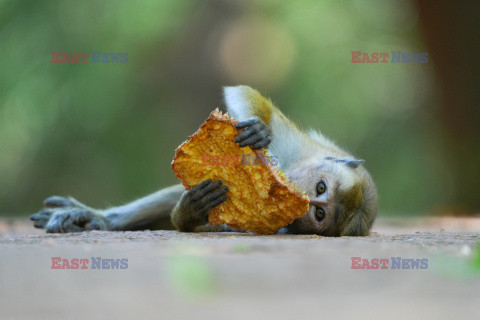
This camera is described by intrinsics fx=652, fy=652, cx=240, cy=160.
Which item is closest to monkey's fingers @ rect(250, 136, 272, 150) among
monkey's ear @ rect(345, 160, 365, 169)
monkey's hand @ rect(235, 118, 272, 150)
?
monkey's hand @ rect(235, 118, 272, 150)

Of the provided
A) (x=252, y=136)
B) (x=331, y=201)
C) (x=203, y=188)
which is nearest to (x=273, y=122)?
(x=331, y=201)

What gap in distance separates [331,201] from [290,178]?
A: 0.40 m

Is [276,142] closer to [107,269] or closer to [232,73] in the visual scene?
[107,269]

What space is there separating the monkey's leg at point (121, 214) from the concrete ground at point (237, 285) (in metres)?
2.98

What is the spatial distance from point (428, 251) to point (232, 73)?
7.69 m

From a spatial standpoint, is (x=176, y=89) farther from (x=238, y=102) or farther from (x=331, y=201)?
(x=331, y=201)

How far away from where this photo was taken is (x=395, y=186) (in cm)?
1755

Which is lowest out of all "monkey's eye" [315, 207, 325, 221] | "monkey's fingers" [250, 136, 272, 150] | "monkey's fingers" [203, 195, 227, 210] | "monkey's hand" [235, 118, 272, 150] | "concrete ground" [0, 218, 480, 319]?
"monkey's eye" [315, 207, 325, 221]

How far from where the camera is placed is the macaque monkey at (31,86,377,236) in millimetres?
5266

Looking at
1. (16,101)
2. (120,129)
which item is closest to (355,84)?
(120,129)

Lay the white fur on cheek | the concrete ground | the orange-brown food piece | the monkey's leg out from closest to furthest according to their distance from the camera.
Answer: the concrete ground → the orange-brown food piece → the white fur on cheek → the monkey's leg

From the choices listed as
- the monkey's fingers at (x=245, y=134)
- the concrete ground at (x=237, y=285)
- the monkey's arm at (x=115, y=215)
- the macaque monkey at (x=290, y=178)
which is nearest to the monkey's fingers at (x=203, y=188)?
the macaque monkey at (x=290, y=178)

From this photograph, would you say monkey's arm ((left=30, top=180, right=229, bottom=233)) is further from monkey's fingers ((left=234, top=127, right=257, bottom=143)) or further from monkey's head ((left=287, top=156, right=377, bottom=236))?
monkey's fingers ((left=234, top=127, right=257, bottom=143))

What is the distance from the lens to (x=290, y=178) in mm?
5609
